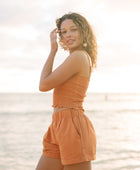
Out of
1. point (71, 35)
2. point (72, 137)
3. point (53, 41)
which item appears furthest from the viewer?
point (71, 35)

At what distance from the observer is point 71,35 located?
8.25 ft

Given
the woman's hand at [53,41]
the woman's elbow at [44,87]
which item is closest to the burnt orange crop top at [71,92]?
the woman's elbow at [44,87]

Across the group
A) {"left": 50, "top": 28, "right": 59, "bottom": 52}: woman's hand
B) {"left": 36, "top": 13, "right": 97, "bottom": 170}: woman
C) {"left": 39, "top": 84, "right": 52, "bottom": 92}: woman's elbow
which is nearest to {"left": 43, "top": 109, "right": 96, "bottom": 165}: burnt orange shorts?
{"left": 36, "top": 13, "right": 97, "bottom": 170}: woman

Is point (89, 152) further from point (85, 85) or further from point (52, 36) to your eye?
point (52, 36)

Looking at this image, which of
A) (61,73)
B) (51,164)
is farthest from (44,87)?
(51,164)

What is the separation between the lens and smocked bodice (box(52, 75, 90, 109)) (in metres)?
2.35

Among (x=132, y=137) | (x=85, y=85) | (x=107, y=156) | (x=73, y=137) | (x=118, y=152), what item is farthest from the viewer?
(x=132, y=137)

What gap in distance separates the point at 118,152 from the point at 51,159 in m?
5.91

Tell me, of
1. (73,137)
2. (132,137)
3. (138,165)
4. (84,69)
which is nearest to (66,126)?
(73,137)

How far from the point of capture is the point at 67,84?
235cm

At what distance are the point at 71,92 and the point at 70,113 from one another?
0.55ft

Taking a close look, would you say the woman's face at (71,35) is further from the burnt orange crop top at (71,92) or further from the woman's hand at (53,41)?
the burnt orange crop top at (71,92)

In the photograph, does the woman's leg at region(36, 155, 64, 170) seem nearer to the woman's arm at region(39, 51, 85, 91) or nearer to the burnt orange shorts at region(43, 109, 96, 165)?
the burnt orange shorts at region(43, 109, 96, 165)

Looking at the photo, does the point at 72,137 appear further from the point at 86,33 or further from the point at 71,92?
the point at 86,33
